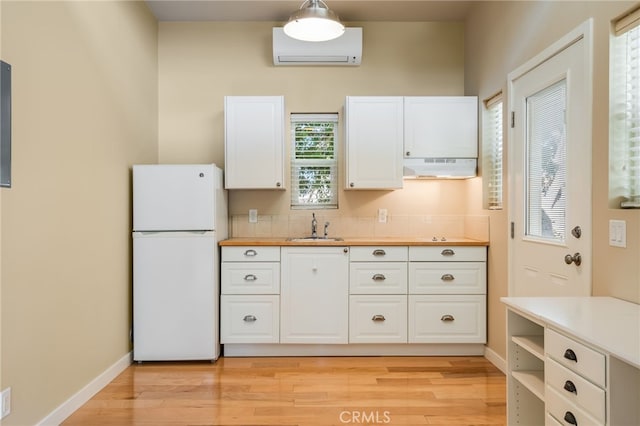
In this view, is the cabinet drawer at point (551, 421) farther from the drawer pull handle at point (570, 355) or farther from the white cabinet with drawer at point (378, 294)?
the white cabinet with drawer at point (378, 294)

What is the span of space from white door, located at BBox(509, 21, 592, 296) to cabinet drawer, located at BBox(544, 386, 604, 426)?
737 millimetres

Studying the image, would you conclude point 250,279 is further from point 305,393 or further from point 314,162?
point 314,162

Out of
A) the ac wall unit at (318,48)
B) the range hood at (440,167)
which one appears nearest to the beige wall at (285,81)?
the ac wall unit at (318,48)

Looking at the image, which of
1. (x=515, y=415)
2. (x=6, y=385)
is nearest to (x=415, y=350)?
(x=515, y=415)

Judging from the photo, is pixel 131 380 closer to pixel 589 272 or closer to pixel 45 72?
pixel 45 72

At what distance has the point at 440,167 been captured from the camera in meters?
3.56

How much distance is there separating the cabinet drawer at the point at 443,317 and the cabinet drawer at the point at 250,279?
1151 millimetres

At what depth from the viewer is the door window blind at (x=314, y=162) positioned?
13.1 feet

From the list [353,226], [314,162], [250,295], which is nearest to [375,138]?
[314,162]

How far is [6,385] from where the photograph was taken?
6.26 ft

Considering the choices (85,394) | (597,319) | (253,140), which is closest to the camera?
(597,319)

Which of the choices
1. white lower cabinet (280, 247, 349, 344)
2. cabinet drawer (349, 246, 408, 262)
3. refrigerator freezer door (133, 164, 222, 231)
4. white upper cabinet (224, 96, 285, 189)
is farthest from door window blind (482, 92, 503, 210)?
refrigerator freezer door (133, 164, 222, 231)

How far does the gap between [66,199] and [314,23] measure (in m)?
1.95

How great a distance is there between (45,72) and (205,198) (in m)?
1.33
